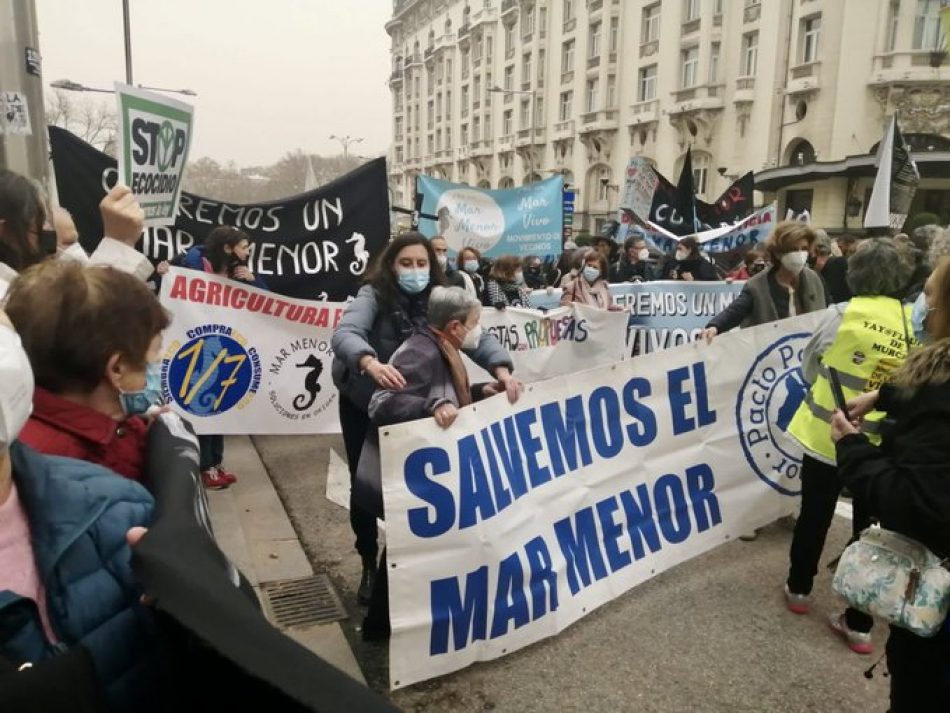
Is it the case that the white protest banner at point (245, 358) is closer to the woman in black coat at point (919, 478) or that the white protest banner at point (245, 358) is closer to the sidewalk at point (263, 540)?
the sidewalk at point (263, 540)

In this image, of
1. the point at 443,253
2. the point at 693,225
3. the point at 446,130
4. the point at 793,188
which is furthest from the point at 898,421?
the point at 446,130

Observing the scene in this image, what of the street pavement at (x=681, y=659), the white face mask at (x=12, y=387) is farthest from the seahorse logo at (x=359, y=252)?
the white face mask at (x=12, y=387)

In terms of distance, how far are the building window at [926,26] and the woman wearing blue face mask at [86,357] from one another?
36.9 m

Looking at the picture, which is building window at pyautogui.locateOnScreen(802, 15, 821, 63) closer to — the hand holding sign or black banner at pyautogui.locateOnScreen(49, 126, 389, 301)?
black banner at pyautogui.locateOnScreen(49, 126, 389, 301)

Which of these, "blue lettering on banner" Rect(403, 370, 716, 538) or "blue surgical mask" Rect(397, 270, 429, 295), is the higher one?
"blue surgical mask" Rect(397, 270, 429, 295)

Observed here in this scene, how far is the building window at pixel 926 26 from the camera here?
30383mm

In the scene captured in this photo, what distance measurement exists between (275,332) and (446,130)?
7706 cm

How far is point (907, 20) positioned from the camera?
30531mm

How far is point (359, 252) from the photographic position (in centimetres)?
585

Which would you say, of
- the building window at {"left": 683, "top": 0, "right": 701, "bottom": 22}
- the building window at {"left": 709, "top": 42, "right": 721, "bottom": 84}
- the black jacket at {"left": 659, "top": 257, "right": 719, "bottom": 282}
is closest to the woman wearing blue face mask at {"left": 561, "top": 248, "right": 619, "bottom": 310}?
the black jacket at {"left": 659, "top": 257, "right": 719, "bottom": 282}

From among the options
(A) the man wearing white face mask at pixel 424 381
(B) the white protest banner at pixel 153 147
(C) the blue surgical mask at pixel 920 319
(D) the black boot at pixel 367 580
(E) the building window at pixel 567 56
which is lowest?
(D) the black boot at pixel 367 580

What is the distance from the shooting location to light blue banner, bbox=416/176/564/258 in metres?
10.6

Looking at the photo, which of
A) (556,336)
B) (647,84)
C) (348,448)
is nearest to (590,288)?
(556,336)

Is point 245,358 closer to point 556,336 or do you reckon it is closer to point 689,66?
point 556,336
